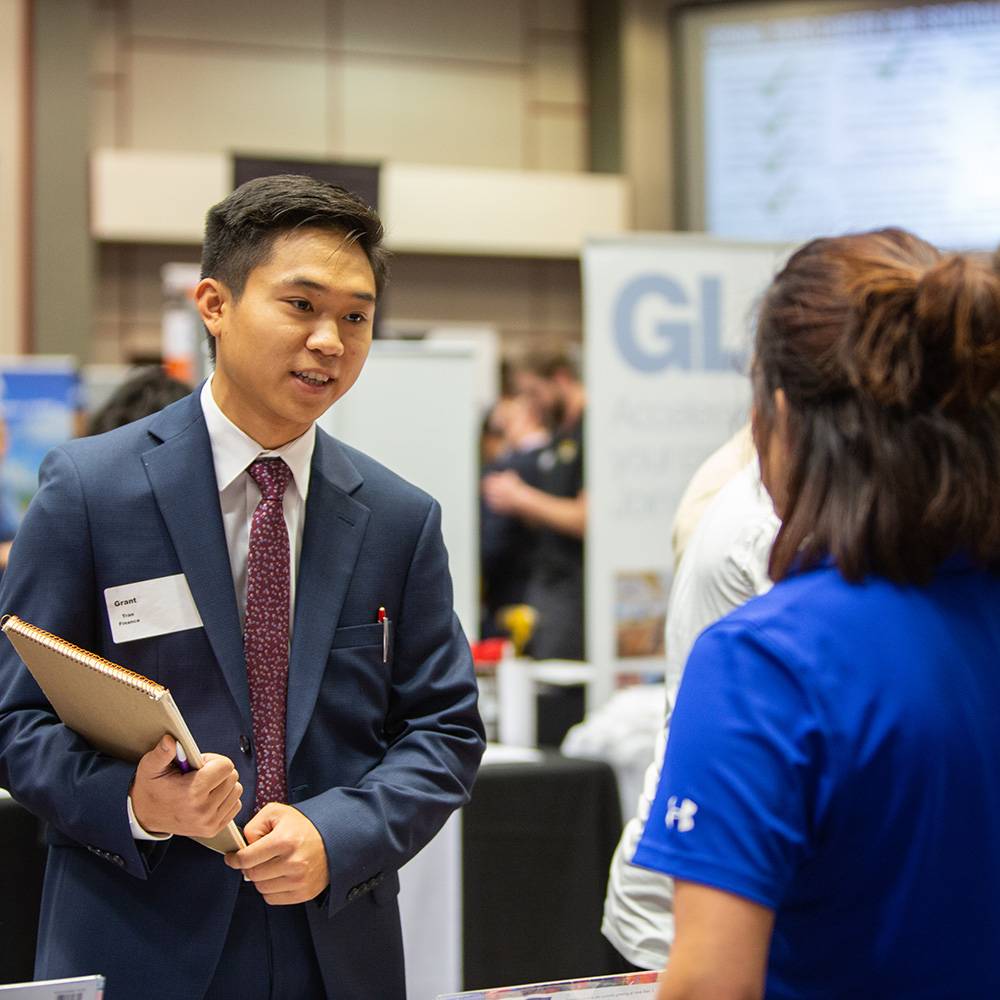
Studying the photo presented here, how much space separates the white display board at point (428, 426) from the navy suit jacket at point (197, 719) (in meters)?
1.87

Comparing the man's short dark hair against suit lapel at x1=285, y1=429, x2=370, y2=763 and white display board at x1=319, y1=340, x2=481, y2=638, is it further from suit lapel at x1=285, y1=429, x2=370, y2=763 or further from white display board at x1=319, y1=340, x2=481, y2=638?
white display board at x1=319, y1=340, x2=481, y2=638

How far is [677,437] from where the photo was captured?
3.91 metres

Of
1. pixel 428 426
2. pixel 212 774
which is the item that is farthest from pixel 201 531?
pixel 428 426

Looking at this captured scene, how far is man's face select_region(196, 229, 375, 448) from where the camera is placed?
56.1 inches

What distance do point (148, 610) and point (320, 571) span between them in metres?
0.18

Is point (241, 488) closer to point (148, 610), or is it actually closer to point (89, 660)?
point (148, 610)

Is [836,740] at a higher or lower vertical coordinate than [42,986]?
higher

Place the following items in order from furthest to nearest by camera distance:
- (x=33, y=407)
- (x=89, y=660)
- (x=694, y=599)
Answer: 1. (x=33, y=407)
2. (x=694, y=599)
3. (x=89, y=660)

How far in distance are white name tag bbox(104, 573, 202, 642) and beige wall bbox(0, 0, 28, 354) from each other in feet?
20.8

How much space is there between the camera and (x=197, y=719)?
140cm

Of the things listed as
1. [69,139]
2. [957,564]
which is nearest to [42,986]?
[957,564]

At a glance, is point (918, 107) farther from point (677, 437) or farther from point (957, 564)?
point (957, 564)

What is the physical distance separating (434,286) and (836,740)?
7.35 m

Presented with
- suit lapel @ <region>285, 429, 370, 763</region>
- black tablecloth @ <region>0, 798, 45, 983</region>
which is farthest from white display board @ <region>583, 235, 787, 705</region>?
suit lapel @ <region>285, 429, 370, 763</region>
